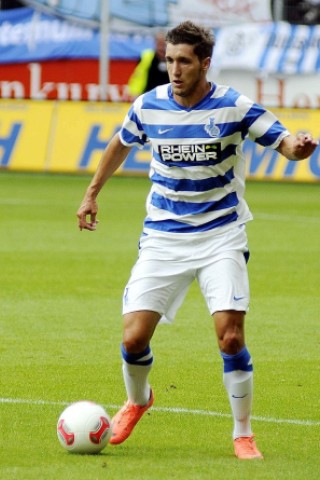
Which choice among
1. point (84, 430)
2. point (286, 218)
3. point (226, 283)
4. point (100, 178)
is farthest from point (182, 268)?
point (286, 218)

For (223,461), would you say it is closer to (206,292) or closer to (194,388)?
(206,292)

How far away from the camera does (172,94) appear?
275 inches

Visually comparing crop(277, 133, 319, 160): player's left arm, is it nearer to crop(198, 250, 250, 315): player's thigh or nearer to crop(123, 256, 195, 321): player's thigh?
crop(198, 250, 250, 315): player's thigh

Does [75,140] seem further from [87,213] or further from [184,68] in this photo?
[184,68]

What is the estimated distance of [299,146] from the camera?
6.61m

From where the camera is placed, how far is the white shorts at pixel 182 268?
6777 millimetres

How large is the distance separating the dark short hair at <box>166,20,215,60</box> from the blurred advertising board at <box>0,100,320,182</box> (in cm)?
1657

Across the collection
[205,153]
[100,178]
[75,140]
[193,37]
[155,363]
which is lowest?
[75,140]

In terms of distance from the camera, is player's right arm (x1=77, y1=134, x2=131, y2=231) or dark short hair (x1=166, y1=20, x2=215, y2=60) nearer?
dark short hair (x1=166, y1=20, x2=215, y2=60)

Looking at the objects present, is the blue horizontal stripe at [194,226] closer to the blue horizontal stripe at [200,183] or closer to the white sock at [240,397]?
the blue horizontal stripe at [200,183]

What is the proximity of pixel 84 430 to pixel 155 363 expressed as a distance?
265 centimetres

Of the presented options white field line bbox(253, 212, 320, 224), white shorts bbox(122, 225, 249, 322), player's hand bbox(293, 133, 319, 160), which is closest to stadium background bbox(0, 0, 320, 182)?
white field line bbox(253, 212, 320, 224)

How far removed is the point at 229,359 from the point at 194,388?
69.4 inches

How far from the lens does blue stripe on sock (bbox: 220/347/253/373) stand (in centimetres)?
666
